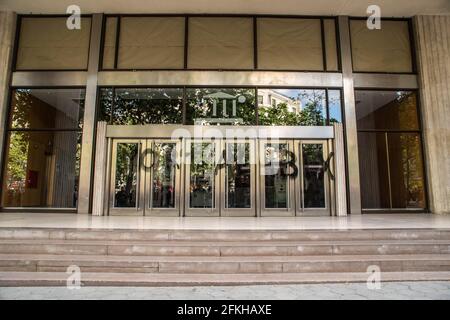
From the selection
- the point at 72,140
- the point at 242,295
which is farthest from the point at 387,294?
the point at 72,140

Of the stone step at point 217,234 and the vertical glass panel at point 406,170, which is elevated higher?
the vertical glass panel at point 406,170

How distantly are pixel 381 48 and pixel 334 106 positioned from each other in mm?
2720

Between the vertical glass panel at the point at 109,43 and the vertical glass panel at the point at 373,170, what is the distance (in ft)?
28.8

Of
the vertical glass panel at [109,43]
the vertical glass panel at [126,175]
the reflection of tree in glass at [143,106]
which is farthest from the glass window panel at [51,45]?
the vertical glass panel at [126,175]

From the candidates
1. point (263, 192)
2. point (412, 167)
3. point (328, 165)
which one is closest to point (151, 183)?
point (263, 192)

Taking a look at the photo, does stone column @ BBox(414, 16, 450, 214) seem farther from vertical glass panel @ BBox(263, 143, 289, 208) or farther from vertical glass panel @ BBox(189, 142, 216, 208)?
vertical glass panel @ BBox(189, 142, 216, 208)

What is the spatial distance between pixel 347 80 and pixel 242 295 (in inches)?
359

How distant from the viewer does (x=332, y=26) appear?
11305mm

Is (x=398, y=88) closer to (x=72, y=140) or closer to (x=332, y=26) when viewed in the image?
(x=332, y=26)

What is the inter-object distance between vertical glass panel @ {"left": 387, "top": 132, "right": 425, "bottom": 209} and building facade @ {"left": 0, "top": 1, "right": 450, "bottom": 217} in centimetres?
3

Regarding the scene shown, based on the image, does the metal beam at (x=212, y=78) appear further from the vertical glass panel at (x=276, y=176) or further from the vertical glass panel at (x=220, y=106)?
the vertical glass panel at (x=276, y=176)

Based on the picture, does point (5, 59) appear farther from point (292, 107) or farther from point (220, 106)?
point (292, 107)

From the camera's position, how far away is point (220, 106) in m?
10.9

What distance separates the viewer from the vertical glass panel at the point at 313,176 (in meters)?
10.3
